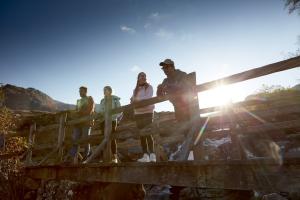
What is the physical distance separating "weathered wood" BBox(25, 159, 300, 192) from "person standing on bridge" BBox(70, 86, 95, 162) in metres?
1.55

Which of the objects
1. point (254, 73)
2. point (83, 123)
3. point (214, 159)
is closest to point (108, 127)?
point (83, 123)

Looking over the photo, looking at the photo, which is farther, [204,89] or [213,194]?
[213,194]

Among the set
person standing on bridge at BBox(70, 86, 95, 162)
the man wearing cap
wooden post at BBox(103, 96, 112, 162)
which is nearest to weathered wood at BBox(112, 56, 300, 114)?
the man wearing cap

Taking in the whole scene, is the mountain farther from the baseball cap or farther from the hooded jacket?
the baseball cap

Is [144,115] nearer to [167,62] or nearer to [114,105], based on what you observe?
[114,105]

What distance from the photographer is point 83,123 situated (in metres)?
7.00

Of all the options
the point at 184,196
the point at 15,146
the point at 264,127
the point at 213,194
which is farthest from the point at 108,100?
the point at 15,146

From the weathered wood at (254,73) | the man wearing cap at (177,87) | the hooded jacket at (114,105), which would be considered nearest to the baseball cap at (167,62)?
the man wearing cap at (177,87)

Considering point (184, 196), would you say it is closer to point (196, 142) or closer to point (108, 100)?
point (108, 100)

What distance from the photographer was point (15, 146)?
10422 mm

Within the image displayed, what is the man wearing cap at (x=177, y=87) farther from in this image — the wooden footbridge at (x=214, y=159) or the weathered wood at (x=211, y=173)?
the weathered wood at (x=211, y=173)

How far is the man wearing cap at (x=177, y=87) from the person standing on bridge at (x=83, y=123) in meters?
2.63

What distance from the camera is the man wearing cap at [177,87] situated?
455 cm

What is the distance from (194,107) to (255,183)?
1462mm
